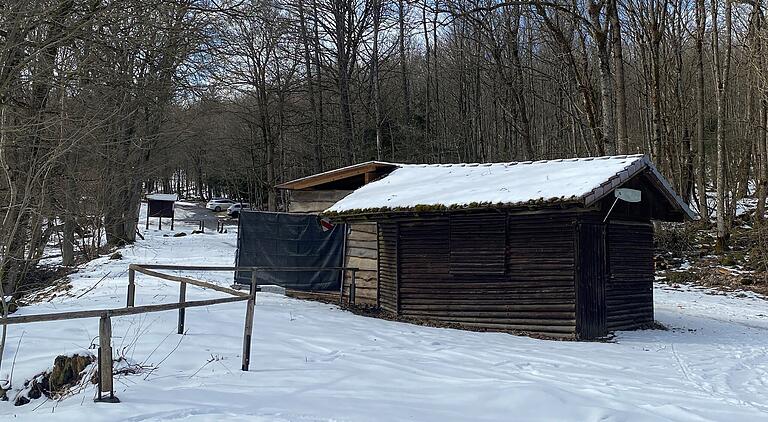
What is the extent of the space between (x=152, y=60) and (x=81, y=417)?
5.64 metres

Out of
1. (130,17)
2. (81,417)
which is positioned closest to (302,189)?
(130,17)

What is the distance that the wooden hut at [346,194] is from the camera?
15070 millimetres

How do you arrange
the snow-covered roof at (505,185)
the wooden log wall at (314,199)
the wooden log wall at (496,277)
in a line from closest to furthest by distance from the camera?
the snow-covered roof at (505,185) < the wooden log wall at (496,277) < the wooden log wall at (314,199)

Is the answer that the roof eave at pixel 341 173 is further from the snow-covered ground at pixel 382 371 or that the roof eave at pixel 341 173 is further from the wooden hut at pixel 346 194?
the snow-covered ground at pixel 382 371

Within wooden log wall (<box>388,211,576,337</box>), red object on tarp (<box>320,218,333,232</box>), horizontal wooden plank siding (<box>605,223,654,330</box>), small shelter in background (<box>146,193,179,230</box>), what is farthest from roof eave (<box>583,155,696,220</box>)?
small shelter in background (<box>146,193,179,230</box>)

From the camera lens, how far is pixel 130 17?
26.8ft

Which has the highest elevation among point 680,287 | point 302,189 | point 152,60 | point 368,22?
→ point 368,22

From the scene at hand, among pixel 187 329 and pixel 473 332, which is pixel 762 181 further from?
pixel 187 329

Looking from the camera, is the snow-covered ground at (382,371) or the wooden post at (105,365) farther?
the snow-covered ground at (382,371)

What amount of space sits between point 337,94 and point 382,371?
22.8 metres

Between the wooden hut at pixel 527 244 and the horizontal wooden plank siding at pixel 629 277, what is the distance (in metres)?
0.02

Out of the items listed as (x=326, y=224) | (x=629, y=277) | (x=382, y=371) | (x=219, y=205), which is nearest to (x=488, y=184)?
(x=629, y=277)

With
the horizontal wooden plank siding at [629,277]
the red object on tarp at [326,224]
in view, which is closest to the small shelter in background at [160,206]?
the red object on tarp at [326,224]

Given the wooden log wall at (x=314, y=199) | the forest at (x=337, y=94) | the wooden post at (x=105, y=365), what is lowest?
the wooden post at (x=105, y=365)
